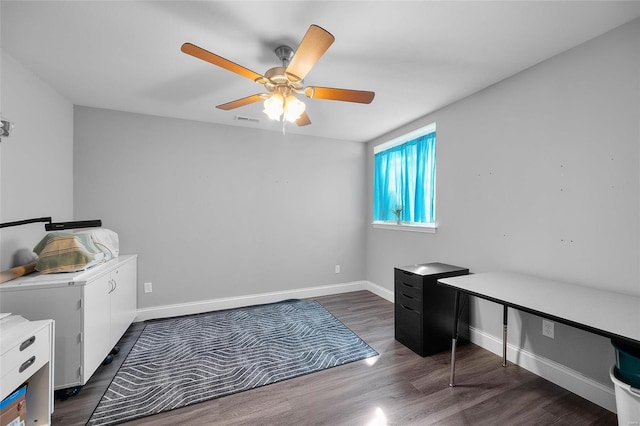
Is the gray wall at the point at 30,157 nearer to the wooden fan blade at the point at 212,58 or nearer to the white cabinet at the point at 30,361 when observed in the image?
the white cabinet at the point at 30,361

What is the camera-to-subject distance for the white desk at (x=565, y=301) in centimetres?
118

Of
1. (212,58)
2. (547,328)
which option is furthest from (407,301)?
(212,58)

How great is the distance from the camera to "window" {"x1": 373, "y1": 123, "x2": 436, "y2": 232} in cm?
305

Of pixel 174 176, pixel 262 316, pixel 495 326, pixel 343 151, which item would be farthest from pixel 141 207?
pixel 495 326

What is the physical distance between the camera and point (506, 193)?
2.22m

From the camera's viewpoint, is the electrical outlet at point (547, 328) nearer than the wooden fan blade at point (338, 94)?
No

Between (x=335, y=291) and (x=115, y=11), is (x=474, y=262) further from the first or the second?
(x=115, y=11)

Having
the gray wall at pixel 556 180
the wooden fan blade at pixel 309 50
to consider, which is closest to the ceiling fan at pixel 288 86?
the wooden fan blade at pixel 309 50

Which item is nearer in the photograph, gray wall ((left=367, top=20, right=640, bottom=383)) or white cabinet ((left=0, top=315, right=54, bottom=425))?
white cabinet ((left=0, top=315, right=54, bottom=425))

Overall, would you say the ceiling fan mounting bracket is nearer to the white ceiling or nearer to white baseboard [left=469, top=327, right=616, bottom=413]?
the white ceiling

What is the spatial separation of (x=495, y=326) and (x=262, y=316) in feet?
7.89

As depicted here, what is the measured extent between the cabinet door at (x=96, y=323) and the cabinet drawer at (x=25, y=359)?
1.12 feet

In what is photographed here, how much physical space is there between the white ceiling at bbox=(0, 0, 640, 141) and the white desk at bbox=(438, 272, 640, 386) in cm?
166

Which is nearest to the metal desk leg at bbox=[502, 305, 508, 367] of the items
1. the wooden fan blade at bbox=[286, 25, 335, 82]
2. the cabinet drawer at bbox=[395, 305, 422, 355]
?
the cabinet drawer at bbox=[395, 305, 422, 355]
